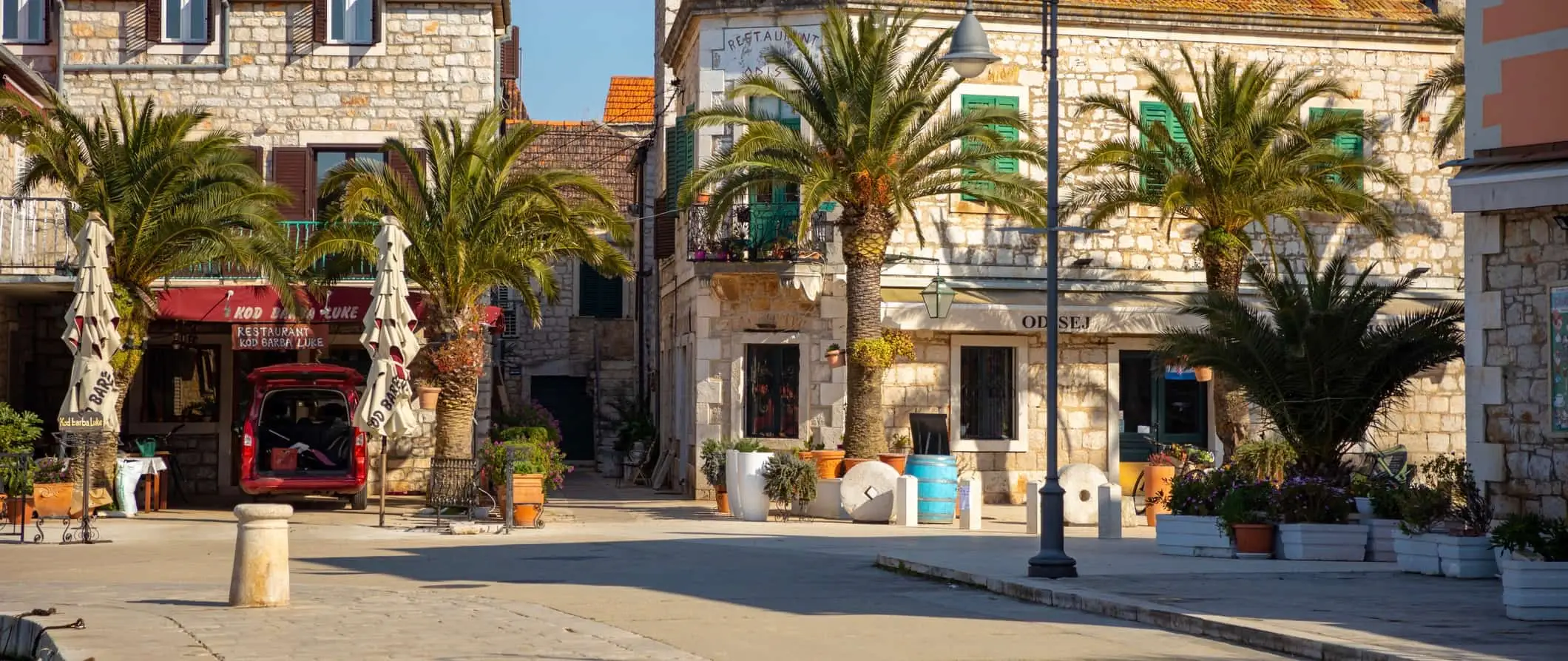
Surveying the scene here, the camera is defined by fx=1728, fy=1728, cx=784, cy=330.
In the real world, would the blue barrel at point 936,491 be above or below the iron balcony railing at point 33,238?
below

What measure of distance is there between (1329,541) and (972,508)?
613 cm

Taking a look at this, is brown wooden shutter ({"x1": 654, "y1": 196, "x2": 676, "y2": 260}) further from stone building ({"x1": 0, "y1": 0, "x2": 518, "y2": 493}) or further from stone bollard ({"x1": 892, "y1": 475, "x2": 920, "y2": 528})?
stone bollard ({"x1": 892, "y1": 475, "x2": 920, "y2": 528})

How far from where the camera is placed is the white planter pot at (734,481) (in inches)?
933

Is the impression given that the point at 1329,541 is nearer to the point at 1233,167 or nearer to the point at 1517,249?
the point at 1517,249

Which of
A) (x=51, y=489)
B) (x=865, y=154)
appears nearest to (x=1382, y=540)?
(x=865, y=154)

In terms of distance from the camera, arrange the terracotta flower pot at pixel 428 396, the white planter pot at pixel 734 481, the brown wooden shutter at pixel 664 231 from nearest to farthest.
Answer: the white planter pot at pixel 734 481 → the terracotta flower pot at pixel 428 396 → the brown wooden shutter at pixel 664 231

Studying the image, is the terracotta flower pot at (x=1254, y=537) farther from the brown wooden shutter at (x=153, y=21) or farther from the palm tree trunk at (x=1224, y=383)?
the brown wooden shutter at (x=153, y=21)

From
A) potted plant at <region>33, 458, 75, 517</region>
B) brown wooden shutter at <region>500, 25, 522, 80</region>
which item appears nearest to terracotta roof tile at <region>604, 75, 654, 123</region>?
brown wooden shutter at <region>500, 25, 522, 80</region>

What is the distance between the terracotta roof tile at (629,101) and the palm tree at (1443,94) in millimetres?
19717

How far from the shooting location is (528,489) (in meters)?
21.9

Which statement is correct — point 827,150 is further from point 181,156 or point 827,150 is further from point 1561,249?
point 1561,249

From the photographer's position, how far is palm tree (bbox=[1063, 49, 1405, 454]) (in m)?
24.6

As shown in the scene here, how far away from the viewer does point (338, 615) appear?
11.9 meters

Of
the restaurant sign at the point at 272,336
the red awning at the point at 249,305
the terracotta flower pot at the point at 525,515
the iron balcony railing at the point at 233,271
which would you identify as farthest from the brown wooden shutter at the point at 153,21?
the terracotta flower pot at the point at 525,515
